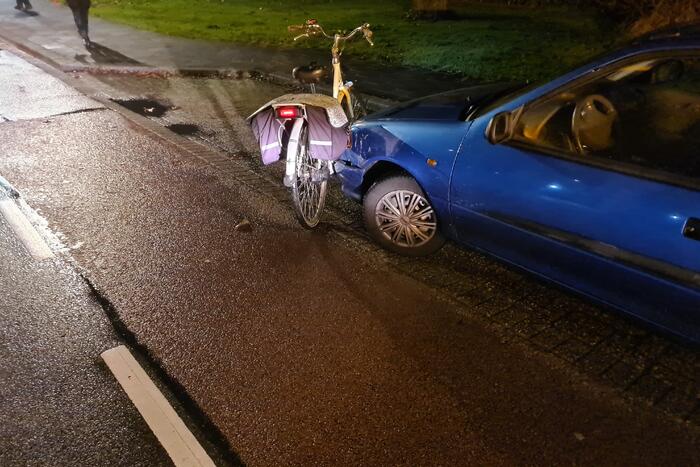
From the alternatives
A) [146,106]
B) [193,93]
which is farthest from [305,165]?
[193,93]

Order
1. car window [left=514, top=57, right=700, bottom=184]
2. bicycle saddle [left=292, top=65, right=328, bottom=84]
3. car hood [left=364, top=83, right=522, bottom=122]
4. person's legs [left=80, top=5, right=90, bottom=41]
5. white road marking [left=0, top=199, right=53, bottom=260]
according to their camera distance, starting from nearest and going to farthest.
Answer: car window [left=514, top=57, right=700, bottom=184], car hood [left=364, top=83, right=522, bottom=122], white road marking [left=0, top=199, right=53, bottom=260], bicycle saddle [left=292, top=65, right=328, bottom=84], person's legs [left=80, top=5, right=90, bottom=41]

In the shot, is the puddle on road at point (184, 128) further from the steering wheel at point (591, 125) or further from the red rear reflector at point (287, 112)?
the steering wheel at point (591, 125)

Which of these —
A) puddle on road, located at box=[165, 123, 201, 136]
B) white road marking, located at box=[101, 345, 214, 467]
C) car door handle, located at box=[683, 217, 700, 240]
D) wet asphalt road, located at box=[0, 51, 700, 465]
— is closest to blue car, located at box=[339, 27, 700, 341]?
car door handle, located at box=[683, 217, 700, 240]

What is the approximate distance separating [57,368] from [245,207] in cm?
235

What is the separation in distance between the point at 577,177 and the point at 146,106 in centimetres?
728

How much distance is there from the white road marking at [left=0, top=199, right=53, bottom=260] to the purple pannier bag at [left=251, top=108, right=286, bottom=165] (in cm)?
183

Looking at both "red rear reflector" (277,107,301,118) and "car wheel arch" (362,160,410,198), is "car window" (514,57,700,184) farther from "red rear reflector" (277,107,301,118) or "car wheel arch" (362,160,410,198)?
"red rear reflector" (277,107,301,118)

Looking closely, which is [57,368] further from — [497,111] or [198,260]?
[497,111]

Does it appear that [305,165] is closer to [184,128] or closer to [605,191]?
[605,191]

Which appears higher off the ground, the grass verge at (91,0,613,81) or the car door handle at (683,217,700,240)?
the grass verge at (91,0,613,81)

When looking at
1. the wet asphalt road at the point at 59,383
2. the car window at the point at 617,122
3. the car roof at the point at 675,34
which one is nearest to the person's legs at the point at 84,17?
the wet asphalt road at the point at 59,383

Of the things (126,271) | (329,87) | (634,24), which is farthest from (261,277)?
(634,24)

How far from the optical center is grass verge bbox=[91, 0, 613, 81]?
9820mm

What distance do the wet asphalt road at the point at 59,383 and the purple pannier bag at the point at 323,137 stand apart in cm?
191
